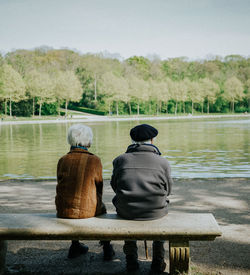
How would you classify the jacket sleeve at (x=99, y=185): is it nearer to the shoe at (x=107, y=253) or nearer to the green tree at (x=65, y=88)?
the shoe at (x=107, y=253)

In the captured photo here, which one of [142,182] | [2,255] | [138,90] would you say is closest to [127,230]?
[142,182]

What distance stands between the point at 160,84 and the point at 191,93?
980 cm

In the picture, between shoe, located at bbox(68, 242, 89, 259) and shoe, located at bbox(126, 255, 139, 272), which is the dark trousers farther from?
shoe, located at bbox(68, 242, 89, 259)

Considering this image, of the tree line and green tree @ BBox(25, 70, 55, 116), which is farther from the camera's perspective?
the tree line

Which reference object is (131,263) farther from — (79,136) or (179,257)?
(79,136)

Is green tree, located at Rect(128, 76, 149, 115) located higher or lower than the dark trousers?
higher

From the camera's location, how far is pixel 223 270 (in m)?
3.74

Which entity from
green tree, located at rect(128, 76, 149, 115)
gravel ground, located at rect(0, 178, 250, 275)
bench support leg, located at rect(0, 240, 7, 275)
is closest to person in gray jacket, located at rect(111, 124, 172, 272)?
gravel ground, located at rect(0, 178, 250, 275)

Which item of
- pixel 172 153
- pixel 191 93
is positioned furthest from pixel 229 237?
pixel 191 93

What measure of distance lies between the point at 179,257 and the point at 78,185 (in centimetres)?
120

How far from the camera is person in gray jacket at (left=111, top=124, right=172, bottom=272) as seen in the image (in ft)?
11.3

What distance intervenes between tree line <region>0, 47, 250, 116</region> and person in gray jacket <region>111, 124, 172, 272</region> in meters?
60.7

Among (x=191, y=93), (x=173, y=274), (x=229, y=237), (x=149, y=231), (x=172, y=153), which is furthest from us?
(x=191, y=93)

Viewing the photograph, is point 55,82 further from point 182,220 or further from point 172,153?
point 182,220
